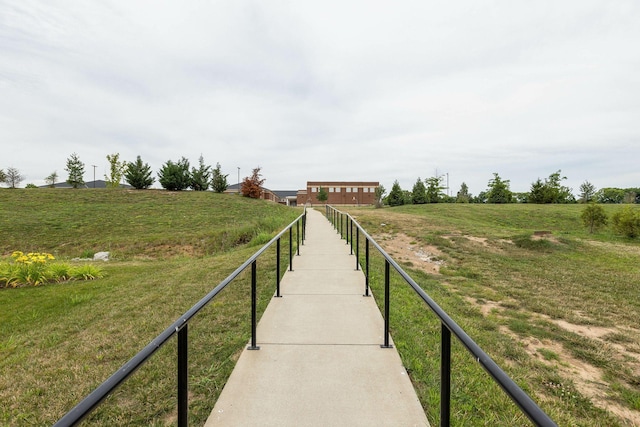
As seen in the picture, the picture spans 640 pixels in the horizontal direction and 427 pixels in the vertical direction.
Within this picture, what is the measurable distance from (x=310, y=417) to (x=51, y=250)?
17479mm

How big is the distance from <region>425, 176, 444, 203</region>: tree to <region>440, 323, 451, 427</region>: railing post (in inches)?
1750

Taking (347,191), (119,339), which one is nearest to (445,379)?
(119,339)

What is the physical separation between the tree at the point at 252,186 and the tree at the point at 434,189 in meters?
23.4

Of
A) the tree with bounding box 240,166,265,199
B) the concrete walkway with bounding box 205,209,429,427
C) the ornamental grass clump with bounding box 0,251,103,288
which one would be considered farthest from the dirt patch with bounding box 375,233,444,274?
the tree with bounding box 240,166,265,199

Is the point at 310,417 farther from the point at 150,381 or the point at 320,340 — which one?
the point at 150,381

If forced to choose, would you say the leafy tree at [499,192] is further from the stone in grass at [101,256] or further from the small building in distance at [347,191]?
the stone in grass at [101,256]

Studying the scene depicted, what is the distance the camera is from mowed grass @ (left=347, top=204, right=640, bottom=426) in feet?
8.70

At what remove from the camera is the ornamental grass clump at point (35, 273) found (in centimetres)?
725

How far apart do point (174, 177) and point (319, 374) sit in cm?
4172

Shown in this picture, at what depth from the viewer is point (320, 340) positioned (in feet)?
10.8

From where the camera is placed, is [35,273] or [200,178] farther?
[200,178]

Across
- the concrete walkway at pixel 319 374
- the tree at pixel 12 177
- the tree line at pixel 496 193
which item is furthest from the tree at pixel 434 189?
the tree at pixel 12 177

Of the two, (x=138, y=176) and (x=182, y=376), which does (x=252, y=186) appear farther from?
(x=182, y=376)

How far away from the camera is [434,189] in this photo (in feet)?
151
